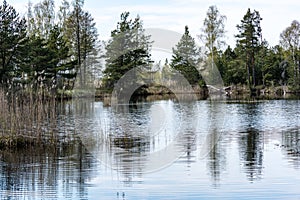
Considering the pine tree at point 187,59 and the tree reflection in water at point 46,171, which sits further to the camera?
the pine tree at point 187,59

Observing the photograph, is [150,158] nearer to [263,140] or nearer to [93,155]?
[93,155]

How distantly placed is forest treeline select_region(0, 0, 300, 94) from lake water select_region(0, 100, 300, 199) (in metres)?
23.6

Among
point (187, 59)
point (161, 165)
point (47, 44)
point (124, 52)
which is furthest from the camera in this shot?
point (187, 59)

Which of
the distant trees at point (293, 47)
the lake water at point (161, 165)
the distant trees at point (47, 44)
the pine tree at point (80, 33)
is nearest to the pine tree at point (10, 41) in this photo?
the distant trees at point (47, 44)

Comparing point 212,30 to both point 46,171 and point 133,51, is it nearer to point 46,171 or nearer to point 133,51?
point 133,51

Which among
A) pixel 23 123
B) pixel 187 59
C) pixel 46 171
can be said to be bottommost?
pixel 46 171

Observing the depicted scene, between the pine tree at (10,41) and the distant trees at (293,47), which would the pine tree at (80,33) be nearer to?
the pine tree at (10,41)

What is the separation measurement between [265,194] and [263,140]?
7540 millimetres

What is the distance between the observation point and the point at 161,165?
40.9 ft

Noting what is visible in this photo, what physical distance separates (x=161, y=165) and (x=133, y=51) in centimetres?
3664

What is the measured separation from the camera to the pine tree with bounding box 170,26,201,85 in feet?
178

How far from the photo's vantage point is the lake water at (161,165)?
9.69 metres

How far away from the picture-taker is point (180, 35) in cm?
5722

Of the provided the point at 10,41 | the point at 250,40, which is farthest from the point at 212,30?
the point at 10,41
